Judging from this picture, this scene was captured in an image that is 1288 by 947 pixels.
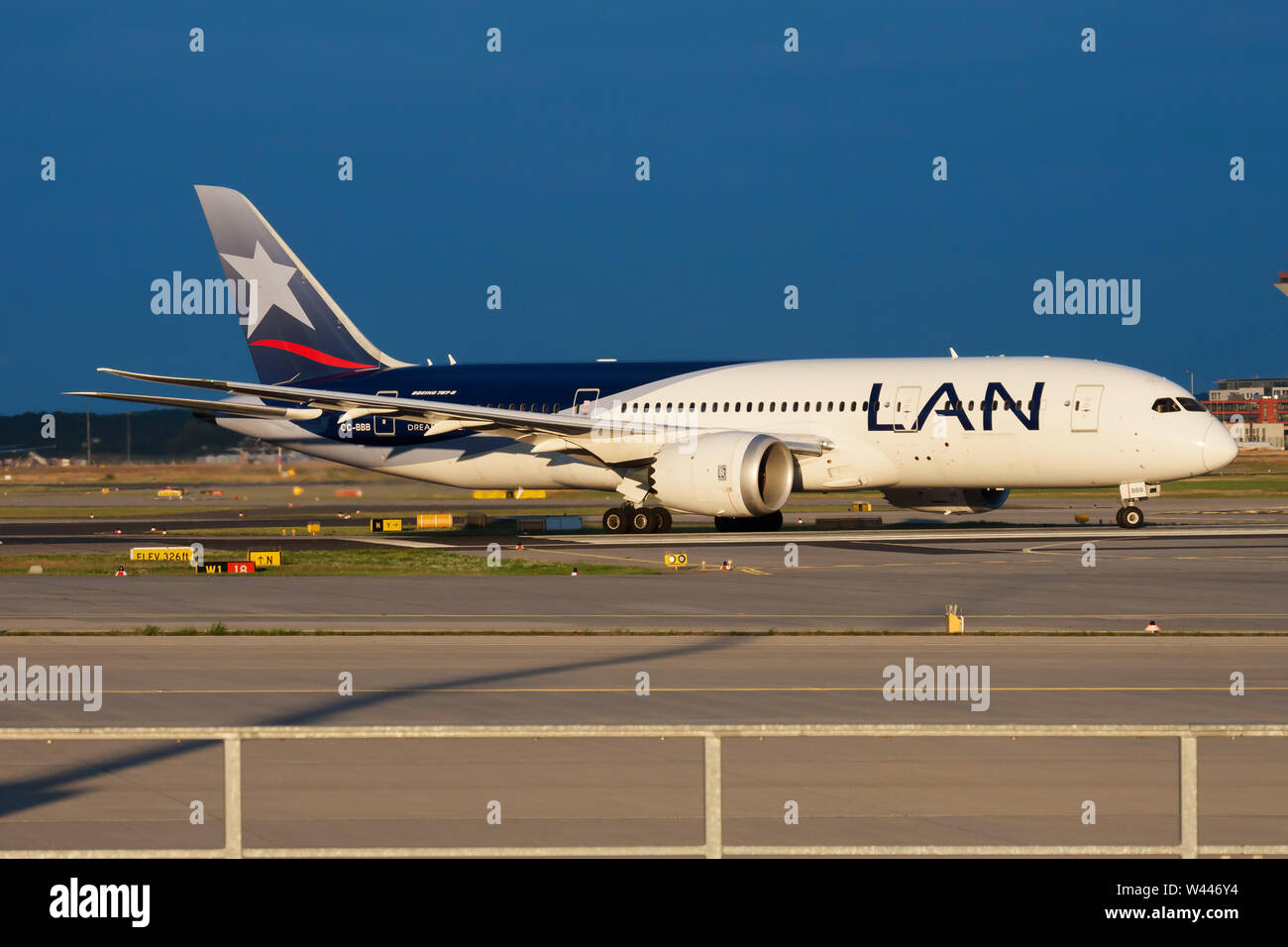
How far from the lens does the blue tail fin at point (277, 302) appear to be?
52750mm

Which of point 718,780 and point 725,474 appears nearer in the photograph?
point 718,780

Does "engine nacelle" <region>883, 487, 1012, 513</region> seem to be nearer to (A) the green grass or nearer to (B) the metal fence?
(A) the green grass

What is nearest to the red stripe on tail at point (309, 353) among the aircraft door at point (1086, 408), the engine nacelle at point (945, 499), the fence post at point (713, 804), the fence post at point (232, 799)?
the engine nacelle at point (945, 499)

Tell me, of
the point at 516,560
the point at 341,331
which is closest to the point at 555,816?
the point at 516,560

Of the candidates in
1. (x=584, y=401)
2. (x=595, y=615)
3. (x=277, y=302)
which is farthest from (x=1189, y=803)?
(x=277, y=302)

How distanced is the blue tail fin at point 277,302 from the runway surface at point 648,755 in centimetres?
3315

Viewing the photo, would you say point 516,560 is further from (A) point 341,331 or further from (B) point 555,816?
(B) point 555,816

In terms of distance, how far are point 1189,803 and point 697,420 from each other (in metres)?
39.4

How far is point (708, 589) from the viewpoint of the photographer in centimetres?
2884

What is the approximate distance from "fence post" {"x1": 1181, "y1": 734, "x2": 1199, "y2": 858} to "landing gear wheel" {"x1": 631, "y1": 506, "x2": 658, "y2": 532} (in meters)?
38.6

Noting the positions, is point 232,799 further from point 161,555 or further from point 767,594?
point 161,555

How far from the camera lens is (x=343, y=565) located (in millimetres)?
35562

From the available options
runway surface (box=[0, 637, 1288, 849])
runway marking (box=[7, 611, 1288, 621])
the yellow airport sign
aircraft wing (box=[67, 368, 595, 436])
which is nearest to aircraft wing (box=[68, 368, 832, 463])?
aircraft wing (box=[67, 368, 595, 436])

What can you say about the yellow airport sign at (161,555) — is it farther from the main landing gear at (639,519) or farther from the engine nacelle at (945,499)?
the engine nacelle at (945,499)
